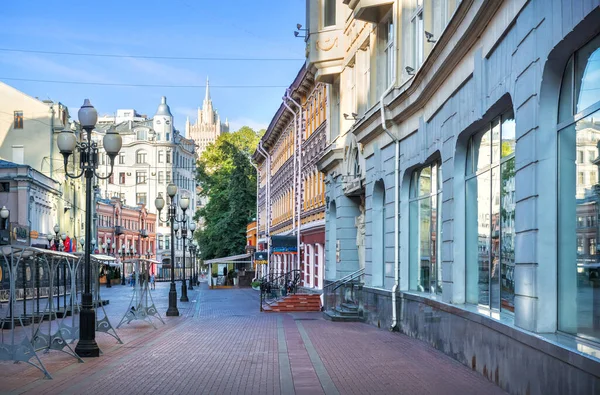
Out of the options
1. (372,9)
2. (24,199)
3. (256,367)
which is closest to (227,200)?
(24,199)

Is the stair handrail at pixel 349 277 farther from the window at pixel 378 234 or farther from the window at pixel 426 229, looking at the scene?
the window at pixel 426 229

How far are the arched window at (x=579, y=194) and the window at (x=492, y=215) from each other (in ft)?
7.68

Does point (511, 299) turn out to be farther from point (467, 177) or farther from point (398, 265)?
point (398, 265)

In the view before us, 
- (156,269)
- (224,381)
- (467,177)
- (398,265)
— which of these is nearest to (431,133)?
(467,177)

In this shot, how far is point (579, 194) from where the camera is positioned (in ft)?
28.5

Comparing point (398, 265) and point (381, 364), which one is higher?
point (398, 265)

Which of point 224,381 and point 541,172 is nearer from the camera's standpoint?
point 541,172

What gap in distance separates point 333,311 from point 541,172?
58.1ft

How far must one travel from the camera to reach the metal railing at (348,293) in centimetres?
2483

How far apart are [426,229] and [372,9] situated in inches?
255

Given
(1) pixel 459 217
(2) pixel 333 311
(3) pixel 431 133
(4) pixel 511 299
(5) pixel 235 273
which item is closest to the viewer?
(4) pixel 511 299

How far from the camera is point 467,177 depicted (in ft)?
47.2

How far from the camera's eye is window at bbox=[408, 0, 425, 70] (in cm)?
1827

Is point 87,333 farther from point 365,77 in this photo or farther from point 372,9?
point 365,77
